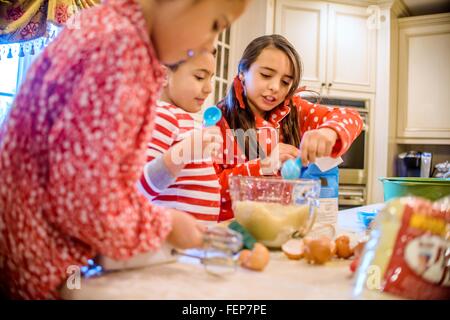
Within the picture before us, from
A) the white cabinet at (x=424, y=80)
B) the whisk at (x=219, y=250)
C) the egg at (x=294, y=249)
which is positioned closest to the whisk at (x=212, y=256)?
the whisk at (x=219, y=250)

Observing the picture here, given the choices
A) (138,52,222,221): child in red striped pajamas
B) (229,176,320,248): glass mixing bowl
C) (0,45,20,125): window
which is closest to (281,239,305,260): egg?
(229,176,320,248): glass mixing bowl

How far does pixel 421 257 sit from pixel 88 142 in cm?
35

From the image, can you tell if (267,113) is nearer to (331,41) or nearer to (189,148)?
(189,148)

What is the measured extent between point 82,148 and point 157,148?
0.47 m

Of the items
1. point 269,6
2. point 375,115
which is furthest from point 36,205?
point 375,115

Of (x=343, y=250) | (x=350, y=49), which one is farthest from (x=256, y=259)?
(x=350, y=49)

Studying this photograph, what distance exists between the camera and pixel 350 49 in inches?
118

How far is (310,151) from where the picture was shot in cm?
71

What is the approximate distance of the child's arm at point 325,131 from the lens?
0.71 metres

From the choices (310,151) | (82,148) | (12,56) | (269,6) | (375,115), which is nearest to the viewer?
(82,148)

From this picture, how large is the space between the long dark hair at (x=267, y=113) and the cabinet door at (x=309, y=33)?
5.91 ft

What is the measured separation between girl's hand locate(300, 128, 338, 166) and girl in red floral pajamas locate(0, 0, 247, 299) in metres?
0.34

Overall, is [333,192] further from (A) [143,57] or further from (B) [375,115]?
(B) [375,115]

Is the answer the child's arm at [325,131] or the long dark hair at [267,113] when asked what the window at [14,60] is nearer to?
the long dark hair at [267,113]
